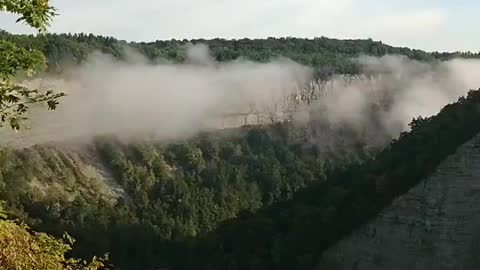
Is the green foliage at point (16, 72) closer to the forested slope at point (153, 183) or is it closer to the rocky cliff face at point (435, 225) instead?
the rocky cliff face at point (435, 225)

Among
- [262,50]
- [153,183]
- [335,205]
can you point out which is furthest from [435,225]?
[262,50]

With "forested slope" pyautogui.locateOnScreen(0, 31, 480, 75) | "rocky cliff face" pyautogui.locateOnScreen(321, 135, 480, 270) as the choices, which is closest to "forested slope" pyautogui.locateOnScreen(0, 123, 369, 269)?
"forested slope" pyautogui.locateOnScreen(0, 31, 480, 75)

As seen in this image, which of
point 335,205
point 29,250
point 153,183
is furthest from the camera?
point 153,183

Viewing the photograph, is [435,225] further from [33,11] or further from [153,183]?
[153,183]

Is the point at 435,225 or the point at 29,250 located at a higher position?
the point at 29,250

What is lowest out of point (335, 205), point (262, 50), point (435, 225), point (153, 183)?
point (153, 183)

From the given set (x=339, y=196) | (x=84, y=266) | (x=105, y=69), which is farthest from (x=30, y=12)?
(x=105, y=69)

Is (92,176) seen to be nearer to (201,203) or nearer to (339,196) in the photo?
(201,203)

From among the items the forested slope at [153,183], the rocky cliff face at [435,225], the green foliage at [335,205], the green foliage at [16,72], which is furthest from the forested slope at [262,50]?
the green foliage at [16,72]

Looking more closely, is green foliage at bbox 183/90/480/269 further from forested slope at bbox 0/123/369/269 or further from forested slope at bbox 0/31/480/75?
forested slope at bbox 0/31/480/75
